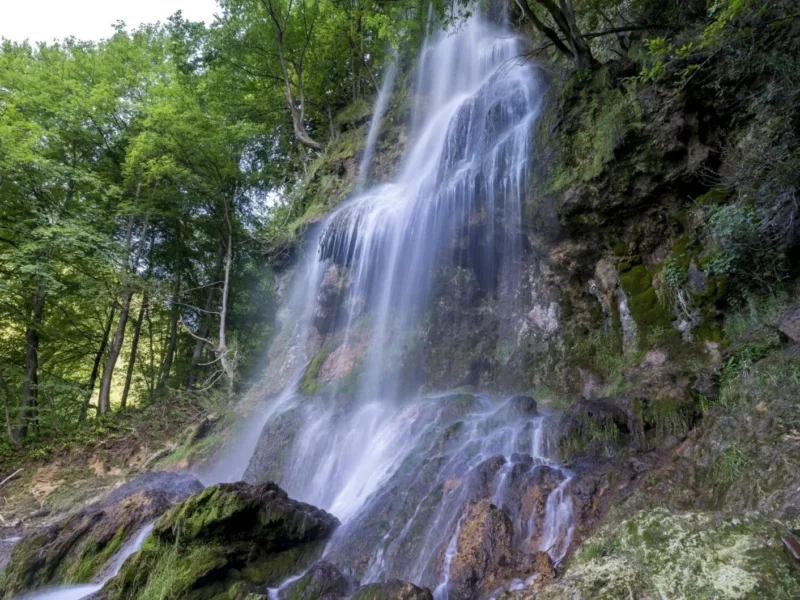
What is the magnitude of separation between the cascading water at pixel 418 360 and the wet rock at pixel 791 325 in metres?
2.73

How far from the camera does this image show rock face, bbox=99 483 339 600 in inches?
185

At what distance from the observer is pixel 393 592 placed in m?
3.79

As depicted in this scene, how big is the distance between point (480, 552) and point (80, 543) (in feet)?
19.5

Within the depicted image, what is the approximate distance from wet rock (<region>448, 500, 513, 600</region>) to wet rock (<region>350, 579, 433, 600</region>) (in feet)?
1.28

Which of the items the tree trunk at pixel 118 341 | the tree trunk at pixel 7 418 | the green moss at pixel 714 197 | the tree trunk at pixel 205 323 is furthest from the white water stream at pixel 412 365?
the tree trunk at pixel 7 418

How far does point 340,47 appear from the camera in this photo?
57.2 feet

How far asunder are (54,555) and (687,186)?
1092 centimetres

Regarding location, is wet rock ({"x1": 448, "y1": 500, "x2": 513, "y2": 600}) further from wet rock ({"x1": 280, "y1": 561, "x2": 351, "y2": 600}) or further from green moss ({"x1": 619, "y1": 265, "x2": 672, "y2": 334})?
green moss ({"x1": 619, "y1": 265, "x2": 672, "y2": 334})

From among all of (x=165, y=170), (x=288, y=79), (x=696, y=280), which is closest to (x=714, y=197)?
(x=696, y=280)

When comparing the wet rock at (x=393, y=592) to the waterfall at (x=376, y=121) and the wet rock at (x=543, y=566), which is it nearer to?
the wet rock at (x=543, y=566)

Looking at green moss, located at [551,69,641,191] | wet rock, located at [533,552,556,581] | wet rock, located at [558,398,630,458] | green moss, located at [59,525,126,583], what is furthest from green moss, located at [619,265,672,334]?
green moss, located at [59,525,126,583]

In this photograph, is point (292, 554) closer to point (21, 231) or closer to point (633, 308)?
point (633, 308)

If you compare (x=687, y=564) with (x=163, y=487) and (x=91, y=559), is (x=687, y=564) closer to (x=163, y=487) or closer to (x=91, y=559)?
(x=91, y=559)

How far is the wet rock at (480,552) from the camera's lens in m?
3.98
